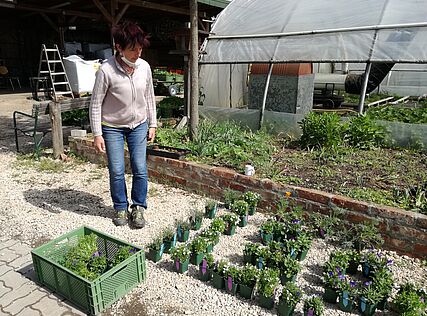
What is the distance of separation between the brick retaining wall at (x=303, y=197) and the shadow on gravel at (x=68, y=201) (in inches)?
36.9

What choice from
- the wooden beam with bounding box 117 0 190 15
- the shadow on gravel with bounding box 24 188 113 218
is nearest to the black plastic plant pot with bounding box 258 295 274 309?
the shadow on gravel with bounding box 24 188 113 218

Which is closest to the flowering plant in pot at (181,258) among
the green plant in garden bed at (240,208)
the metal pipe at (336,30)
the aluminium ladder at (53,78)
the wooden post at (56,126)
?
the green plant in garden bed at (240,208)

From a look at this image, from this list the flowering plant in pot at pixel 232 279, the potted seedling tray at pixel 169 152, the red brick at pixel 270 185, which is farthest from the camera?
the potted seedling tray at pixel 169 152

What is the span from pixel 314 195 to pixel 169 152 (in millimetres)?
2074

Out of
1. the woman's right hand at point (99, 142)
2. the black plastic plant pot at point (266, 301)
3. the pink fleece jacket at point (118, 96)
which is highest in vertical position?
the pink fleece jacket at point (118, 96)

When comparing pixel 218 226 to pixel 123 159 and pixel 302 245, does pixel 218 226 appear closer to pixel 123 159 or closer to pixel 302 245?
pixel 302 245

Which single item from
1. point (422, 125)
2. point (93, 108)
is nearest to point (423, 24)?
point (422, 125)

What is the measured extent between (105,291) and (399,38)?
534cm

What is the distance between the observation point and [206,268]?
2.66 meters

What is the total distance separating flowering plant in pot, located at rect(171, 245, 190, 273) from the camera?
8.97 ft

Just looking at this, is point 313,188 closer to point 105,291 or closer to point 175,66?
point 105,291

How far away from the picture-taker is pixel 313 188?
3.65 m

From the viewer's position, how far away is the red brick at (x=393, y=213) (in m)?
2.89

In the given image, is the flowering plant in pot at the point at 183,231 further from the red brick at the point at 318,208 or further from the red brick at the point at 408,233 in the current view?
the red brick at the point at 408,233
